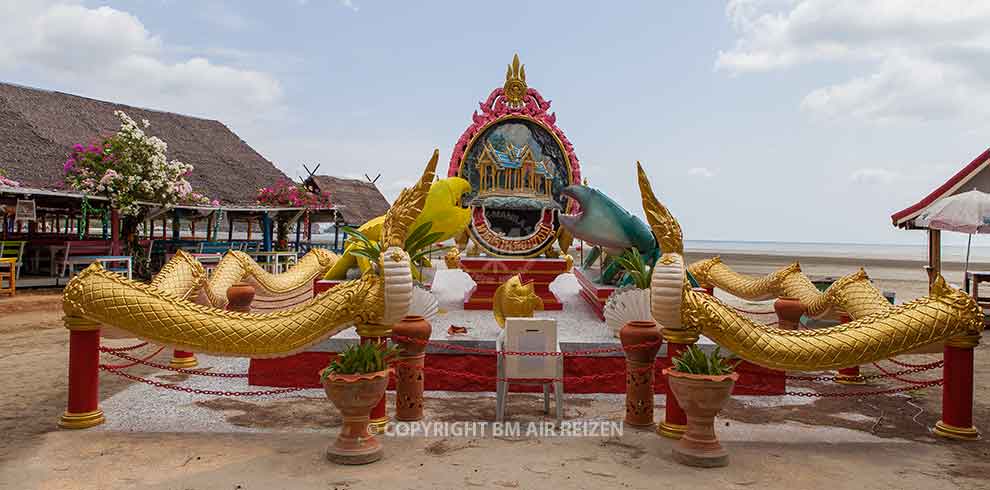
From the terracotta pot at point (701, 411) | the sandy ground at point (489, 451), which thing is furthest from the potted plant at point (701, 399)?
the sandy ground at point (489, 451)

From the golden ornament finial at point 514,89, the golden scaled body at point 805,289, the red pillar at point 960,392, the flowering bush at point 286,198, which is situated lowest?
the red pillar at point 960,392

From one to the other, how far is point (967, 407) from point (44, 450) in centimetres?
737

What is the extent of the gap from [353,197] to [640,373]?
25.6m

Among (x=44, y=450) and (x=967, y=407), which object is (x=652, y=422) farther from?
(x=44, y=450)

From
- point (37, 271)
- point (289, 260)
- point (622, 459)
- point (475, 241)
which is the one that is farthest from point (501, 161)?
point (37, 271)

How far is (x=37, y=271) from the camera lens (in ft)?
59.5

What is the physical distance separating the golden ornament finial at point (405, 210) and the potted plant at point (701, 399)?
2.43 m

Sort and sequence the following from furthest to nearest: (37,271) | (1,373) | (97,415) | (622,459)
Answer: (37,271), (1,373), (97,415), (622,459)

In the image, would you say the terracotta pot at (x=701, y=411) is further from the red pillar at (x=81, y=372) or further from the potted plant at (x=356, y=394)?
the red pillar at (x=81, y=372)

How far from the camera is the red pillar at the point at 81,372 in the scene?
501 centimetres

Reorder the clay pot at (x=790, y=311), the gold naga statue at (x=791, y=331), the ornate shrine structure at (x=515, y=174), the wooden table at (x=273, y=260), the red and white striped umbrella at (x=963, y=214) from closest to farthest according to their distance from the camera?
the gold naga statue at (x=791, y=331) → the clay pot at (x=790, y=311) → the ornate shrine structure at (x=515, y=174) → the red and white striped umbrella at (x=963, y=214) → the wooden table at (x=273, y=260)

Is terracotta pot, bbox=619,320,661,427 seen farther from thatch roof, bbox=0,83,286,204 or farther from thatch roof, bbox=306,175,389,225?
thatch roof, bbox=306,175,389,225

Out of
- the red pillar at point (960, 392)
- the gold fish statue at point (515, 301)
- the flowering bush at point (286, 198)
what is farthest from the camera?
the flowering bush at point (286, 198)

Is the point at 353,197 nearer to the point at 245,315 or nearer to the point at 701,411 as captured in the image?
the point at 245,315
